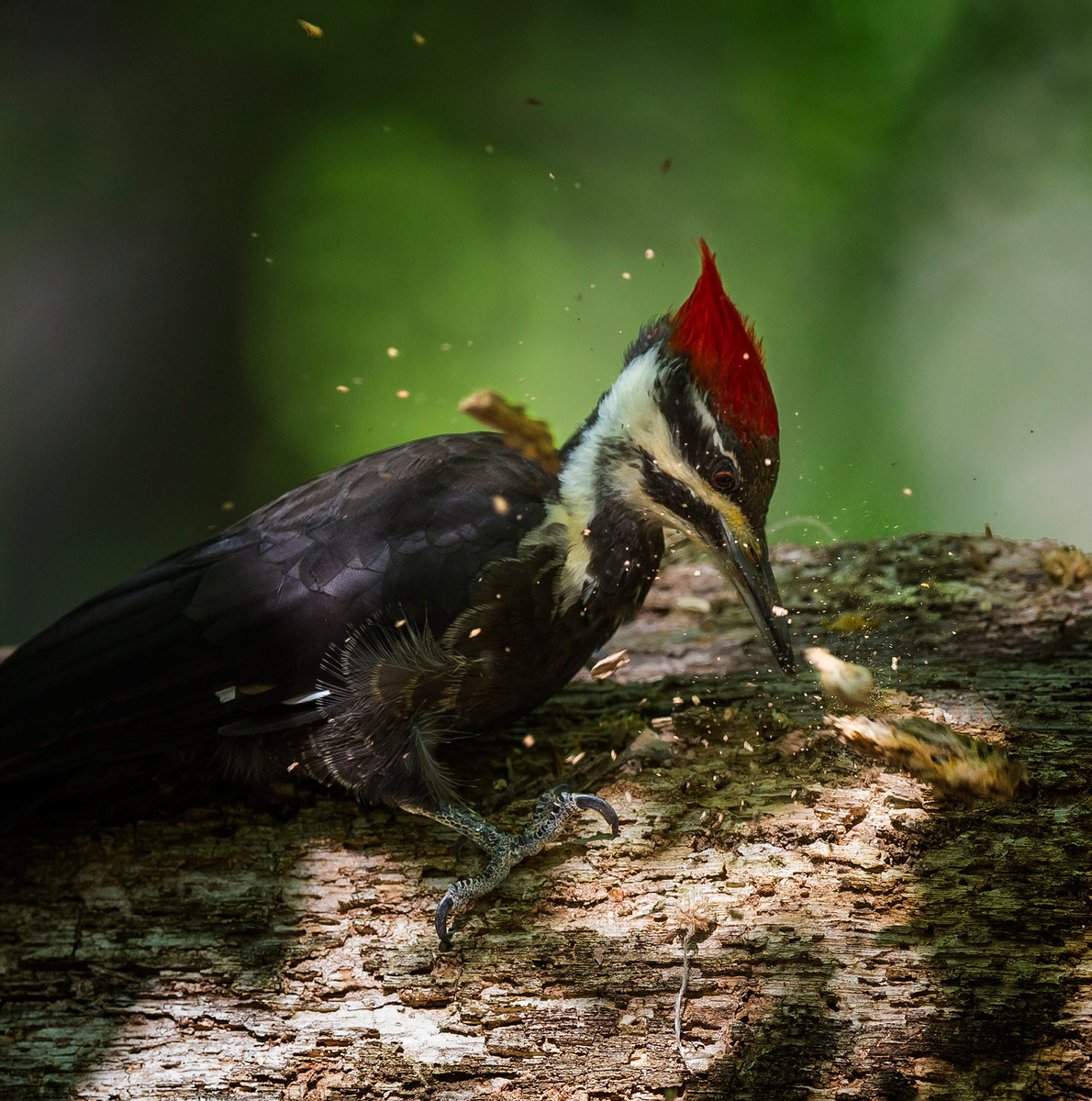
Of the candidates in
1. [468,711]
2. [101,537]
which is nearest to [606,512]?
[468,711]

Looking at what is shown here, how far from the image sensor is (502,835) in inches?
72.2

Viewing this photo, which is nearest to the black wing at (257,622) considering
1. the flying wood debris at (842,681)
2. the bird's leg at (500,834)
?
the bird's leg at (500,834)

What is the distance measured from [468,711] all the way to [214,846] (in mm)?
612

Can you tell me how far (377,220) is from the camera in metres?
3.93

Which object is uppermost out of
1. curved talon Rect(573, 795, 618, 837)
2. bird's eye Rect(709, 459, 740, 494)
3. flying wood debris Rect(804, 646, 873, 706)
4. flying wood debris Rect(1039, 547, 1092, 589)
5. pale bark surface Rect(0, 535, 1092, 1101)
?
flying wood debris Rect(1039, 547, 1092, 589)

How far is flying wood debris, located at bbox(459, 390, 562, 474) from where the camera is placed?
2068mm

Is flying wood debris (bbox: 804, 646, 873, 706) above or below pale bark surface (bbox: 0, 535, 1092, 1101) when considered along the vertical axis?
above

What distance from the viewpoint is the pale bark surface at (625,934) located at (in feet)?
5.20

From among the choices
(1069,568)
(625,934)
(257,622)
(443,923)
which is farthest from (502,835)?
(1069,568)

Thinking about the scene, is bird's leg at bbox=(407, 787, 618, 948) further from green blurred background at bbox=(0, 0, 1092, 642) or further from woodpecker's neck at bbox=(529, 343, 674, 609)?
green blurred background at bbox=(0, 0, 1092, 642)

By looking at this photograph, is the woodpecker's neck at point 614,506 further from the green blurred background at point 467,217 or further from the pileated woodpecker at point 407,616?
the green blurred background at point 467,217

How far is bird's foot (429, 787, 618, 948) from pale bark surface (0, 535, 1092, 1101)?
39 mm

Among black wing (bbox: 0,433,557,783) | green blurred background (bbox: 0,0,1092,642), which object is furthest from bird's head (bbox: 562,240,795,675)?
green blurred background (bbox: 0,0,1092,642)

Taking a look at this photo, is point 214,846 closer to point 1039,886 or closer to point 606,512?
point 606,512
